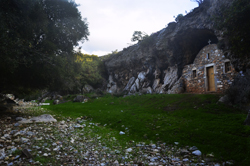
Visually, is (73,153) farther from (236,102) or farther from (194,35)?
(194,35)

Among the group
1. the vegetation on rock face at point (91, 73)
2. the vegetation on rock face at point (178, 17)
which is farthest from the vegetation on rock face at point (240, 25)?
the vegetation on rock face at point (91, 73)

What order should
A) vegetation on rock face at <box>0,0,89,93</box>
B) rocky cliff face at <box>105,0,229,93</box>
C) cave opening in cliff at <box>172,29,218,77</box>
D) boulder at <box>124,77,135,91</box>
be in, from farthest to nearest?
boulder at <box>124,77,135,91</box>
cave opening in cliff at <box>172,29,218,77</box>
rocky cliff face at <box>105,0,229,93</box>
vegetation on rock face at <box>0,0,89,93</box>

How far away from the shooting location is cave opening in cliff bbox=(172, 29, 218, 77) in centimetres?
2250

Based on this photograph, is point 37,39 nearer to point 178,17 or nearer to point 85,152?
point 85,152

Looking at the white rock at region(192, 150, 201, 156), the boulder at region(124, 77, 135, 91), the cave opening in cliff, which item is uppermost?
the cave opening in cliff

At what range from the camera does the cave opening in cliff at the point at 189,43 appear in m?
22.5

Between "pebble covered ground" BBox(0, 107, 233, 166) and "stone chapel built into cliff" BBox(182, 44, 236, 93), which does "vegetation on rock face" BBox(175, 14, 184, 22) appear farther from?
"pebble covered ground" BBox(0, 107, 233, 166)

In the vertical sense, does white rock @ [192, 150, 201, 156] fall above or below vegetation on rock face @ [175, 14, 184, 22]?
below

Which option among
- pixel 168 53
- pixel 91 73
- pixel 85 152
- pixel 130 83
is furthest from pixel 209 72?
pixel 91 73

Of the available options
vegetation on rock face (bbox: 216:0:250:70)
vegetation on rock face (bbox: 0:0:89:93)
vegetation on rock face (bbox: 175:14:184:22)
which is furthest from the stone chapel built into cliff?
vegetation on rock face (bbox: 0:0:89:93)

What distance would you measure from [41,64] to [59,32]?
4074mm

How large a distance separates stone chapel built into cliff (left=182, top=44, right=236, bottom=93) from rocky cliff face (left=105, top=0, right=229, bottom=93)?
46.3 inches

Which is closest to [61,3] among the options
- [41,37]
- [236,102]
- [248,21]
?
[41,37]

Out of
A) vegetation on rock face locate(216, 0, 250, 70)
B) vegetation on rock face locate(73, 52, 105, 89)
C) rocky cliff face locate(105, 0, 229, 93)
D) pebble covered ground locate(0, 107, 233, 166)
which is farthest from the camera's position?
vegetation on rock face locate(73, 52, 105, 89)
